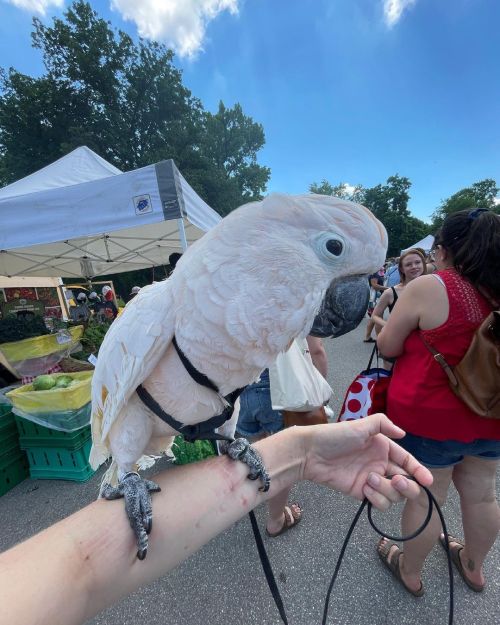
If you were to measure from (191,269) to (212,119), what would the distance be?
20767 millimetres

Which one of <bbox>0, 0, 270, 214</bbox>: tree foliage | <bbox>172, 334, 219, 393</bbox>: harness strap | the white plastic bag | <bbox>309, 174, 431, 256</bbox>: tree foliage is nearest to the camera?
<bbox>172, 334, 219, 393</bbox>: harness strap

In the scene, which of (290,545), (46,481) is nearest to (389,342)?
(290,545)

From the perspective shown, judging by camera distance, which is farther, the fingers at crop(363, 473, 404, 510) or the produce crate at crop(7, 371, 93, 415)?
the produce crate at crop(7, 371, 93, 415)

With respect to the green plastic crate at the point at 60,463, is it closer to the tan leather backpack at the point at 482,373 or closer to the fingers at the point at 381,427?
the fingers at the point at 381,427

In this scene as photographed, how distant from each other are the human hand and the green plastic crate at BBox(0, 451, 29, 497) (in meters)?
2.24

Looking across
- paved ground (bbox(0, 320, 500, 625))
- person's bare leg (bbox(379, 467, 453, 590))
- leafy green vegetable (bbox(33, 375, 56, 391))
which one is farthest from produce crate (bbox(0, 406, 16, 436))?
person's bare leg (bbox(379, 467, 453, 590))

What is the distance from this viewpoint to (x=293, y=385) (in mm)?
1471

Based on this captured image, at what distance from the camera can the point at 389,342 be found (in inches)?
48.8

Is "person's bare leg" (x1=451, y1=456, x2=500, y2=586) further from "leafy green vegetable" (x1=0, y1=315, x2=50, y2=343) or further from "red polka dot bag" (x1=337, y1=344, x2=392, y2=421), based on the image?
"leafy green vegetable" (x1=0, y1=315, x2=50, y2=343)

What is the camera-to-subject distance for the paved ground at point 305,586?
1.21 metres

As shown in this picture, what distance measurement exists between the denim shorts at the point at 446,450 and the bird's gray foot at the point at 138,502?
0.97 m

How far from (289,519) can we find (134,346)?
1.41 metres

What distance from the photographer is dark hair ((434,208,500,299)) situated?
3.29ft

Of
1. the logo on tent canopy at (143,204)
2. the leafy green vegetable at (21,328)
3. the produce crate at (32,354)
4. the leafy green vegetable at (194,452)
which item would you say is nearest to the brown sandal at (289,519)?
the leafy green vegetable at (194,452)
